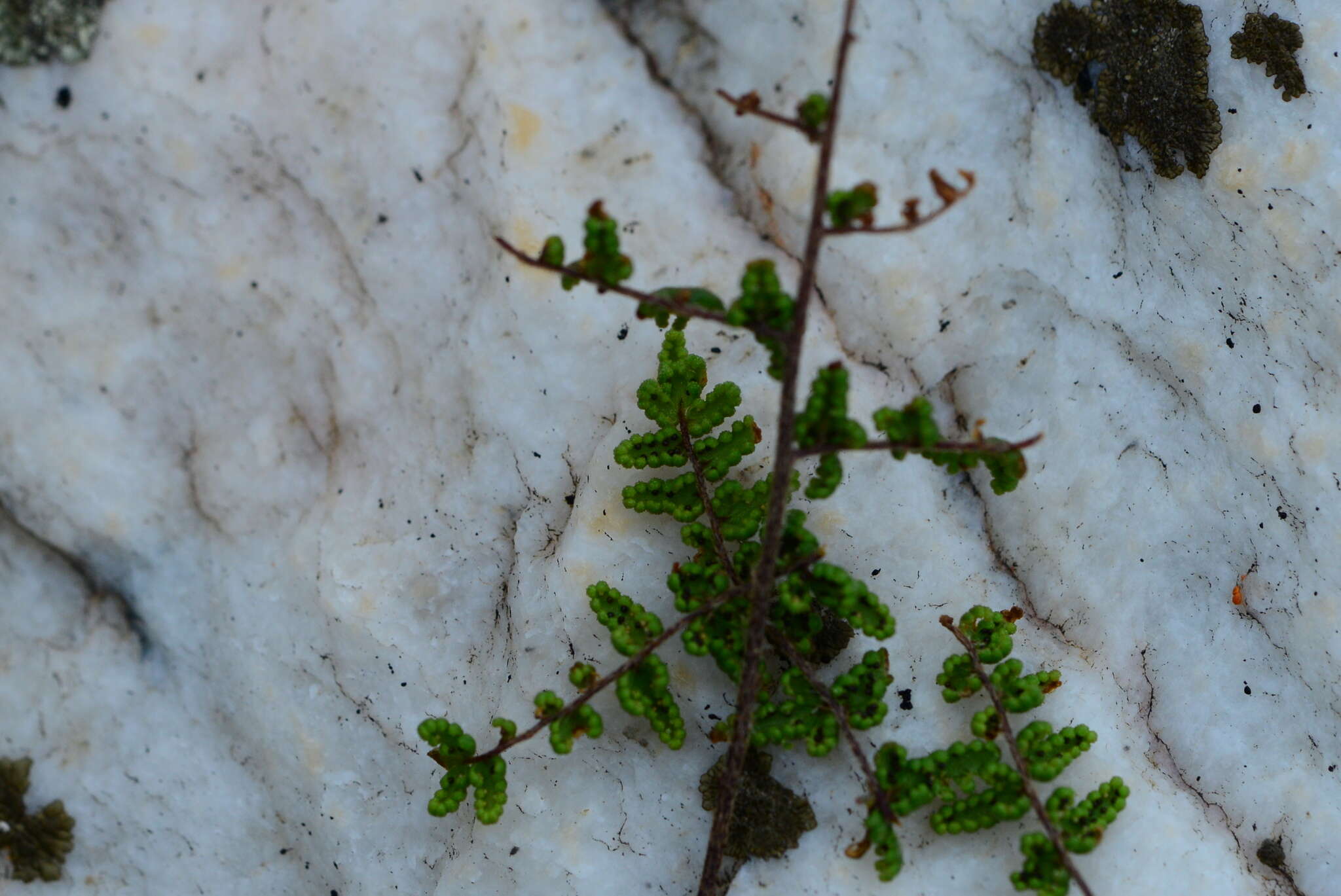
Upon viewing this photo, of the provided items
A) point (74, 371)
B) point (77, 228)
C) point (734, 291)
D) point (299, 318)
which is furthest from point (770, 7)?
point (74, 371)

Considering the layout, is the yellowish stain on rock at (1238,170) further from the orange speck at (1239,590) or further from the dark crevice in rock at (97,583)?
the dark crevice in rock at (97,583)

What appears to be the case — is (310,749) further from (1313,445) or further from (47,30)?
(1313,445)

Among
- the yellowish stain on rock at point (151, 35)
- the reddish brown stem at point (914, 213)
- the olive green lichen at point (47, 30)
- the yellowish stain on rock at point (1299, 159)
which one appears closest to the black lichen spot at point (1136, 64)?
the yellowish stain on rock at point (1299, 159)

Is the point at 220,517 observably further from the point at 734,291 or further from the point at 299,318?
the point at 734,291

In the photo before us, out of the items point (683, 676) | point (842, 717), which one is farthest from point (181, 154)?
point (842, 717)

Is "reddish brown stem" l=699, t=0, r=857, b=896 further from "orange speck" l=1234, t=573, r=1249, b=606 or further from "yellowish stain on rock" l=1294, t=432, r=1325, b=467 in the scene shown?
"yellowish stain on rock" l=1294, t=432, r=1325, b=467

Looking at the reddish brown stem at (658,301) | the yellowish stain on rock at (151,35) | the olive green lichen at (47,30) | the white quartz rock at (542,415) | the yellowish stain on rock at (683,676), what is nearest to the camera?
the reddish brown stem at (658,301)
